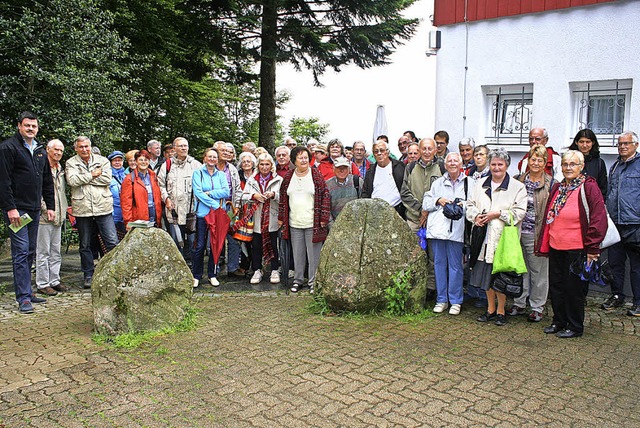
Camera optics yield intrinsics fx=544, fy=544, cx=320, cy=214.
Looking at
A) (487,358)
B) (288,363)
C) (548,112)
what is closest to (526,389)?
(487,358)

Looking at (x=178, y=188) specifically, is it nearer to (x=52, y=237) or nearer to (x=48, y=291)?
(x=52, y=237)

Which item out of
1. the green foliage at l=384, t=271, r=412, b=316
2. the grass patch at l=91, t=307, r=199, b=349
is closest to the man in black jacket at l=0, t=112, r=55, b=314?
the grass patch at l=91, t=307, r=199, b=349

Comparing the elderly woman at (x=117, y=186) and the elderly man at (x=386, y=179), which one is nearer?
the elderly man at (x=386, y=179)

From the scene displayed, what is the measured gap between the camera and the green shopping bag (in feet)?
19.1

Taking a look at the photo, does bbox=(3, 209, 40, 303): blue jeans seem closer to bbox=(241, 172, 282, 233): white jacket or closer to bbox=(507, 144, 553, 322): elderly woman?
bbox=(241, 172, 282, 233): white jacket

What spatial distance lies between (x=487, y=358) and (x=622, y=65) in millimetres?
5024

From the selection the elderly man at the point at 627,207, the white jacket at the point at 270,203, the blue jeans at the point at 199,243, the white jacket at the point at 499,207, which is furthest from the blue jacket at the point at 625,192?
the blue jeans at the point at 199,243

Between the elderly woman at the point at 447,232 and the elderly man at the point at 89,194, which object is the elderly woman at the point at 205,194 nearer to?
the elderly man at the point at 89,194

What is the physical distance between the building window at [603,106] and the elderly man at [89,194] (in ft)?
23.1

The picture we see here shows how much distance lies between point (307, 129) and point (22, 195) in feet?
63.6

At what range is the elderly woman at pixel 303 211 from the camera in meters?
7.41

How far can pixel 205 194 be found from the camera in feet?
25.6

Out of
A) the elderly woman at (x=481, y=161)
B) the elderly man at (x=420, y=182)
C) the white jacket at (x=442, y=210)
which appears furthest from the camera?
the elderly man at (x=420, y=182)

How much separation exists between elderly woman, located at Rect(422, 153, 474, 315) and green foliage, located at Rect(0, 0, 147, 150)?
7.55m
